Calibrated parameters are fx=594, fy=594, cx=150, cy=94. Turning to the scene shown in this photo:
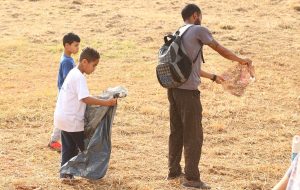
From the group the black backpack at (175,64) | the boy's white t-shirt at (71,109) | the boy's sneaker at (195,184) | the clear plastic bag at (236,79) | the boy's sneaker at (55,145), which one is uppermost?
the black backpack at (175,64)

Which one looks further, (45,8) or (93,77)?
(45,8)

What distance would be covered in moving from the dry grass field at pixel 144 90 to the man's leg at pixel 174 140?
0.55 ft

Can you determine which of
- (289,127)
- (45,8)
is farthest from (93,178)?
(45,8)

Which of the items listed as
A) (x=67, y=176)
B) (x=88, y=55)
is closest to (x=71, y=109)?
(x=88, y=55)

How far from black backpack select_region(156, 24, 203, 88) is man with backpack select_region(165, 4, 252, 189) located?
0.14 ft

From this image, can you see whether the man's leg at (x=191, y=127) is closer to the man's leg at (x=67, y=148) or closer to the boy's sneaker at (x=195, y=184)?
the boy's sneaker at (x=195, y=184)

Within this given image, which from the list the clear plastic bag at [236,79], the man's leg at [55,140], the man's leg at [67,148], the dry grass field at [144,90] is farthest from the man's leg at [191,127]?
the man's leg at [55,140]

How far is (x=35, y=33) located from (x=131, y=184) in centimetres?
1128

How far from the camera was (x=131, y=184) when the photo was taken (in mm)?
5805

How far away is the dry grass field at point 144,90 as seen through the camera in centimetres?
638

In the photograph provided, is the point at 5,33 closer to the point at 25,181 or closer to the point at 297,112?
the point at 297,112

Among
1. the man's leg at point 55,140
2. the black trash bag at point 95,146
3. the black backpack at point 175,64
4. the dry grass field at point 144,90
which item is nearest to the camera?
the black backpack at point 175,64

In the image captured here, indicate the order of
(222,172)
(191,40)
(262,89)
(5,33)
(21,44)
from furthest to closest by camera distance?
(5,33) < (21,44) < (262,89) < (222,172) < (191,40)

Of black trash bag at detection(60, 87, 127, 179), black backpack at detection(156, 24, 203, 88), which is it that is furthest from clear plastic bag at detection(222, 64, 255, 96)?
black trash bag at detection(60, 87, 127, 179)
